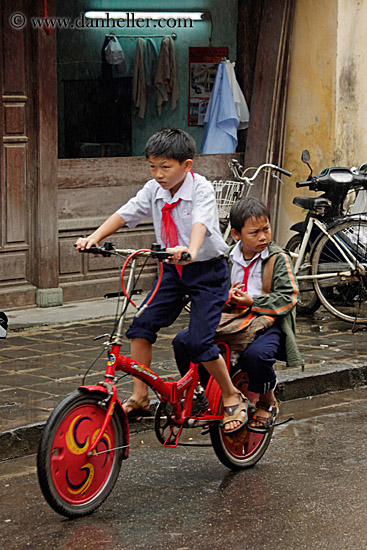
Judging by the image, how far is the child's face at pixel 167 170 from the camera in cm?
471

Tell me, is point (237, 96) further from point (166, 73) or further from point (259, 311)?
point (259, 311)

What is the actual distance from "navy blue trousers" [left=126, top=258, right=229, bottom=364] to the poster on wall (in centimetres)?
602

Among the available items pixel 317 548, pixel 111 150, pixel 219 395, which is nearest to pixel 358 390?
pixel 219 395

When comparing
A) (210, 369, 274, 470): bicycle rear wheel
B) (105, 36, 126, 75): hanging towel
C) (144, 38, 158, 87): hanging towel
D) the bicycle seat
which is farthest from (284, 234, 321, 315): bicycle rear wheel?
(210, 369, 274, 470): bicycle rear wheel

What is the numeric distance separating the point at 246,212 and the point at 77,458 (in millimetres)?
1656

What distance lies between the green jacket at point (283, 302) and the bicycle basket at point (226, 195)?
15.3 ft

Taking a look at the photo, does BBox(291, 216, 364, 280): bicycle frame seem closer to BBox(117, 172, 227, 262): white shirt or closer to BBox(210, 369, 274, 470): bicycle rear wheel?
BBox(210, 369, 274, 470): bicycle rear wheel

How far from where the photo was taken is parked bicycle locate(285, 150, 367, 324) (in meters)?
8.93

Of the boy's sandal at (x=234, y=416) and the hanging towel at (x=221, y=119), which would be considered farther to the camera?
the hanging towel at (x=221, y=119)

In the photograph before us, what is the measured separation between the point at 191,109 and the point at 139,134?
2.61 ft

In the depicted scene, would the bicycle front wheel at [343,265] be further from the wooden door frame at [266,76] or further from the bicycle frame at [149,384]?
the bicycle frame at [149,384]

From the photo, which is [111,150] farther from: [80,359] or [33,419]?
[33,419]

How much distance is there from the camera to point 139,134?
33.8 feet

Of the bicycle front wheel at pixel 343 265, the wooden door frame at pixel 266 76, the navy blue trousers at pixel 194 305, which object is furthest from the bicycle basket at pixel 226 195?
the navy blue trousers at pixel 194 305
